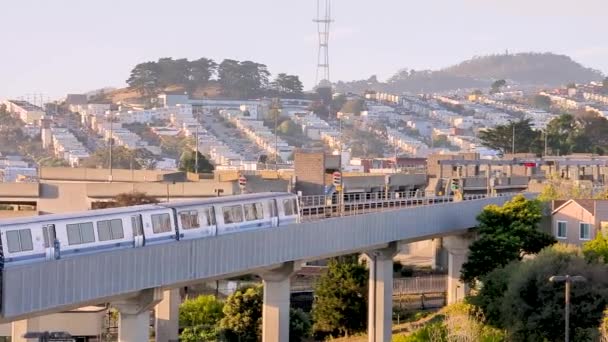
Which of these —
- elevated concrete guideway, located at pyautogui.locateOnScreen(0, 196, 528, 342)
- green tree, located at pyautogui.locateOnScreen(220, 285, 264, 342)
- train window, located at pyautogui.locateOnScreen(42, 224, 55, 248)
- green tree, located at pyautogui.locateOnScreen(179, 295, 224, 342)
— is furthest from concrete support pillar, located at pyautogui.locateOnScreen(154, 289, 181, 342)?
train window, located at pyautogui.locateOnScreen(42, 224, 55, 248)

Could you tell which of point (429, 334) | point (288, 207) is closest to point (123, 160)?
point (288, 207)

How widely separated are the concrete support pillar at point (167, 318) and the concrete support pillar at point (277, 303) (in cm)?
366

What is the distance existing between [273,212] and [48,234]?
12.1 m

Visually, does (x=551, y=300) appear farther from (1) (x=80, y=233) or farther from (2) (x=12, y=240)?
(2) (x=12, y=240)

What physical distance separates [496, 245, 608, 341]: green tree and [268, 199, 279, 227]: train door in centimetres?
753

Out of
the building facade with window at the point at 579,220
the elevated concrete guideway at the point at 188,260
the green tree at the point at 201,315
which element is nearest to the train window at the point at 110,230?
the elevated concrete guideway at the point at 188,260

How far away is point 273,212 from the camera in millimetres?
42688

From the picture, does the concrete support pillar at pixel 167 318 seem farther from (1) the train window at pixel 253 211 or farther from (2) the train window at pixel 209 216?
(2) the train window at pixel 209 216

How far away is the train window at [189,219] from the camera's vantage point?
123ft

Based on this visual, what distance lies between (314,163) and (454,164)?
26943 mm

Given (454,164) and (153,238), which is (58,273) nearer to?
(153,238)

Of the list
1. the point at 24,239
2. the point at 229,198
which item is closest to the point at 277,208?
the point at 229,198

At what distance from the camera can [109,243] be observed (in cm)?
3375

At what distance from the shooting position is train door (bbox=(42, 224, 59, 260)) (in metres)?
31.5
